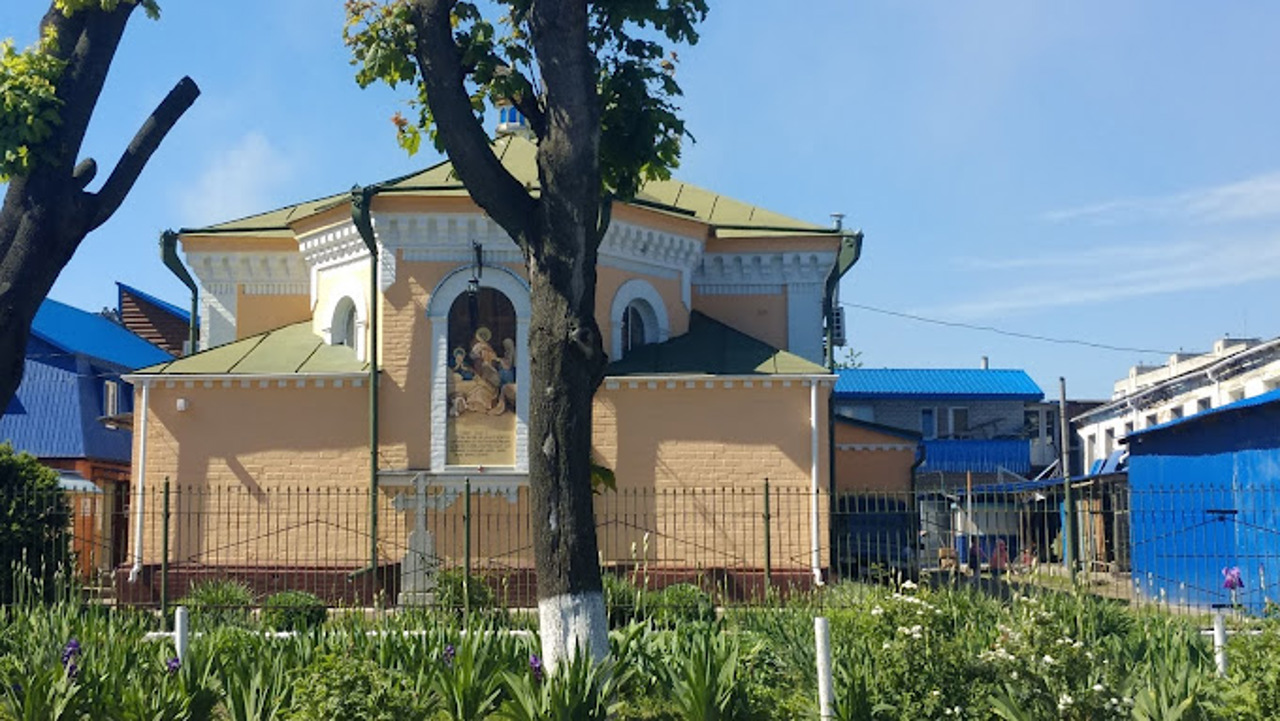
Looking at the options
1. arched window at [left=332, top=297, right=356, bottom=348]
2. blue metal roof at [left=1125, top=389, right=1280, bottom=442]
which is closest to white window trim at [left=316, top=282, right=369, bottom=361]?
arched window at [left=332, top=297, right=356, bottom=348]

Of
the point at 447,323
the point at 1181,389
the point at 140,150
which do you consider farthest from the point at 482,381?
the point at 1181,389

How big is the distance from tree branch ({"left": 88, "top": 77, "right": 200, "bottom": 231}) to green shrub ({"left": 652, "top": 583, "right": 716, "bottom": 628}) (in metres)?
5.94

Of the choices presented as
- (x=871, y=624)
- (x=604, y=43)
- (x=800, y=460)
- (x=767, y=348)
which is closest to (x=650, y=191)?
(x=767, y=348)

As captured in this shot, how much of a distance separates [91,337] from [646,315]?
1956 centimetres

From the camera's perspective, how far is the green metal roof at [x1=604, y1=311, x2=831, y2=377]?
755 inches

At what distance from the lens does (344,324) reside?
20.8m

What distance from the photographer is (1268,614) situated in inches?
324

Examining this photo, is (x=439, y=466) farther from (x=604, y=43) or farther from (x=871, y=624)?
(x=871, y=624)

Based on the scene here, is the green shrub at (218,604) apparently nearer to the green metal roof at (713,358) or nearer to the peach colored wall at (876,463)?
the green metal roof at (713,358)

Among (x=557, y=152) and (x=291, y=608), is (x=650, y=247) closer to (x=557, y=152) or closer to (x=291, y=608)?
(x=291, y=608)

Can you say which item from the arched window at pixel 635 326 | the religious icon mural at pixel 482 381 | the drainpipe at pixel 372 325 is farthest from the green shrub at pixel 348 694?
the arched window at pixel 635 326

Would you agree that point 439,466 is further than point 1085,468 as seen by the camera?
No

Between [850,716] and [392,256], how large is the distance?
13.2m

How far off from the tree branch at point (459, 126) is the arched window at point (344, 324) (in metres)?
11.6
